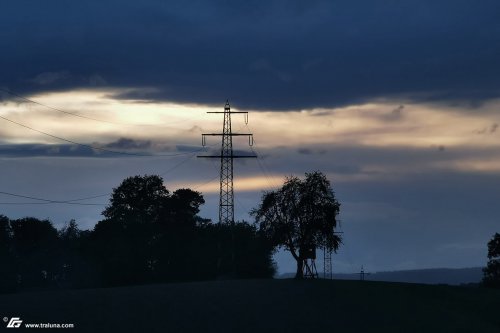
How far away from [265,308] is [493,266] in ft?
297

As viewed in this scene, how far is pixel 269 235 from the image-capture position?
418ft

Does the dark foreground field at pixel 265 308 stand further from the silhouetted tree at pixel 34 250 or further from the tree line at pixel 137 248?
the silhouetted tree at pixel 34 250

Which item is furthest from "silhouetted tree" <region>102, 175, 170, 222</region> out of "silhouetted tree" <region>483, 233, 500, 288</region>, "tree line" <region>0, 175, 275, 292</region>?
"silhouetted tree" <region>483, 233, 500, 288</region>

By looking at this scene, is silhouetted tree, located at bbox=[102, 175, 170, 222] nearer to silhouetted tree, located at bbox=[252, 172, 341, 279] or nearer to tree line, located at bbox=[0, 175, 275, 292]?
tree line, located at bbox=[0, 175, 275, 292]

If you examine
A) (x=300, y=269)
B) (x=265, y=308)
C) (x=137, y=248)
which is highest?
(x=137, y=248)

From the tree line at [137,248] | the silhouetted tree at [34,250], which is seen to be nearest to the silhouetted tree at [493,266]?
the tree line at [137,248]

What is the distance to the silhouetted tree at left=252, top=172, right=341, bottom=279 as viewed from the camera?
12569 cm

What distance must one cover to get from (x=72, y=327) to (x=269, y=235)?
51.9m

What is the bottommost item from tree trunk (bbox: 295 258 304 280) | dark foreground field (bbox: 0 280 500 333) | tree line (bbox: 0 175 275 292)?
dark foreground field (bbox: 0 280 500 333)

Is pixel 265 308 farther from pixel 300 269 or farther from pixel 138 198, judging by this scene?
pixel 138 198

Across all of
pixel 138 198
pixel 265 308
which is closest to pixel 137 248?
pixel 138 198

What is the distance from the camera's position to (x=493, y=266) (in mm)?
176250

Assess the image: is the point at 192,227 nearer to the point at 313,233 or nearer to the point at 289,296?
the point at 313,233

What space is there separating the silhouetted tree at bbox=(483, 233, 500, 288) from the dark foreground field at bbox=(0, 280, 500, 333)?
170ft
